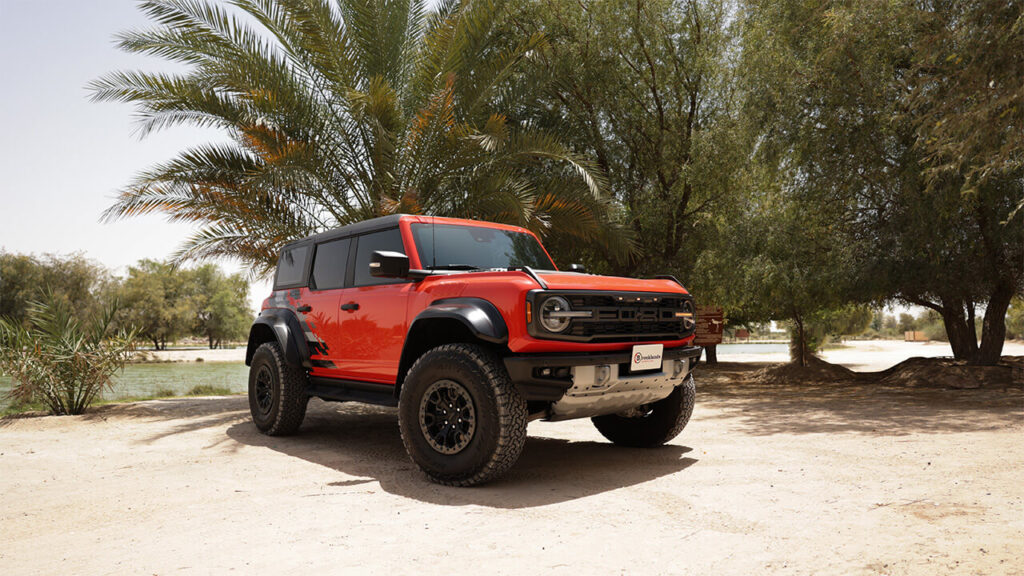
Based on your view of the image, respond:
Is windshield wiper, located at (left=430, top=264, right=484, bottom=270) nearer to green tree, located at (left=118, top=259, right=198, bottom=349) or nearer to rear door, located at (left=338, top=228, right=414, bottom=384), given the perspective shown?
rear door, located at (left=338, top=228, right=414, bottom=384)

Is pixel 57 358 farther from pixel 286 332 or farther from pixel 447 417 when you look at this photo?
pixel 447 417

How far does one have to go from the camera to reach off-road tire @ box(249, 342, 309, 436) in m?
7.25

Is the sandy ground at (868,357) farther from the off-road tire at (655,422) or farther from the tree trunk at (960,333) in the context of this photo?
the off-road tire at (655,422)

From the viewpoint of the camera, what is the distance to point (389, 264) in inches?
216

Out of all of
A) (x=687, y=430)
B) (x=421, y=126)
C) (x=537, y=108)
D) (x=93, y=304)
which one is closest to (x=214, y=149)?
(x=421, y=126)

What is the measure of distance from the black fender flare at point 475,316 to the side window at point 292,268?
8.85ft

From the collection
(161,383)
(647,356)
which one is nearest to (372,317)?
(647,356)

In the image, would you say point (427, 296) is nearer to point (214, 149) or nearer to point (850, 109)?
point (214, 149)

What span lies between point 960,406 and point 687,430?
189 inches

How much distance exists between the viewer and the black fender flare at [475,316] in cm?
488

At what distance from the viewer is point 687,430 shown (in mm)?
8094

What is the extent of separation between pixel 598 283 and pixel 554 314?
0.57 m

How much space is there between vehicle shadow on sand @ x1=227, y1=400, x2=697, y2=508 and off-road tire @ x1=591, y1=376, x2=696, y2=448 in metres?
0.12

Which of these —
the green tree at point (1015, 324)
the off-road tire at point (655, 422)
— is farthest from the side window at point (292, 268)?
the green tree at point (1015, 324)
